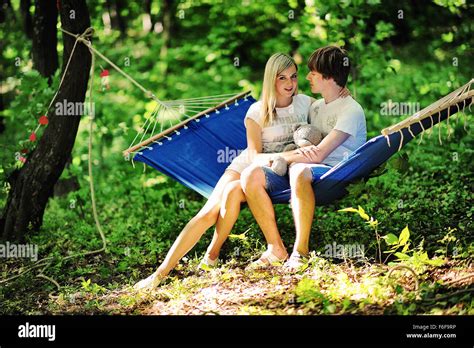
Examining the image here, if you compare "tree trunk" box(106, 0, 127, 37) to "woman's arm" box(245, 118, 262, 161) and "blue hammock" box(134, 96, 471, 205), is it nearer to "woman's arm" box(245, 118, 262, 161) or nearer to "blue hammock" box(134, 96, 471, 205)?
"blue hammock" box(134, 96, 471, 205)

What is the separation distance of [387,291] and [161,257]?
136 centimetres

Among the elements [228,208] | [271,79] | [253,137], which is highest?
[271,79]

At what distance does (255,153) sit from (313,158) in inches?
11.9

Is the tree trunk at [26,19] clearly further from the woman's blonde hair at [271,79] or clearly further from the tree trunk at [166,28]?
the tree trunk at [166,28]

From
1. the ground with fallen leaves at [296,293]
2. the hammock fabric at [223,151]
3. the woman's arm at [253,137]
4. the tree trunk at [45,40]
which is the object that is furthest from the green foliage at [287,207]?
the woman's arm at [253,137]

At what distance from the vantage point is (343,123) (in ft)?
10.6

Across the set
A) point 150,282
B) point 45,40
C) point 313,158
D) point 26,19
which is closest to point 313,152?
point 313,158

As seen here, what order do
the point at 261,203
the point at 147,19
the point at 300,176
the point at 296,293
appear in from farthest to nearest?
1. the point at 147,19
2. the point at 261,203
3. the point at 300,176
4. the point at 296,293

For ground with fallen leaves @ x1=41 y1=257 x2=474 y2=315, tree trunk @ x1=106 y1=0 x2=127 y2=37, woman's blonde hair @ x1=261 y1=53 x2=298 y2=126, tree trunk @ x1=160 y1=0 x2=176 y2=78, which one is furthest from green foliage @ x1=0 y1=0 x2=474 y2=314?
tree trunk @ x1=106 y1=0 x2=127 y2=37

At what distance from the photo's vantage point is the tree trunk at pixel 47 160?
12.9 feet

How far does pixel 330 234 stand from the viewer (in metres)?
3.66

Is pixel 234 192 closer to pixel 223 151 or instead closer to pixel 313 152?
pixel 313 152

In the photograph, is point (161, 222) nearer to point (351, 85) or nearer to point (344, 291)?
point (344, 291)
